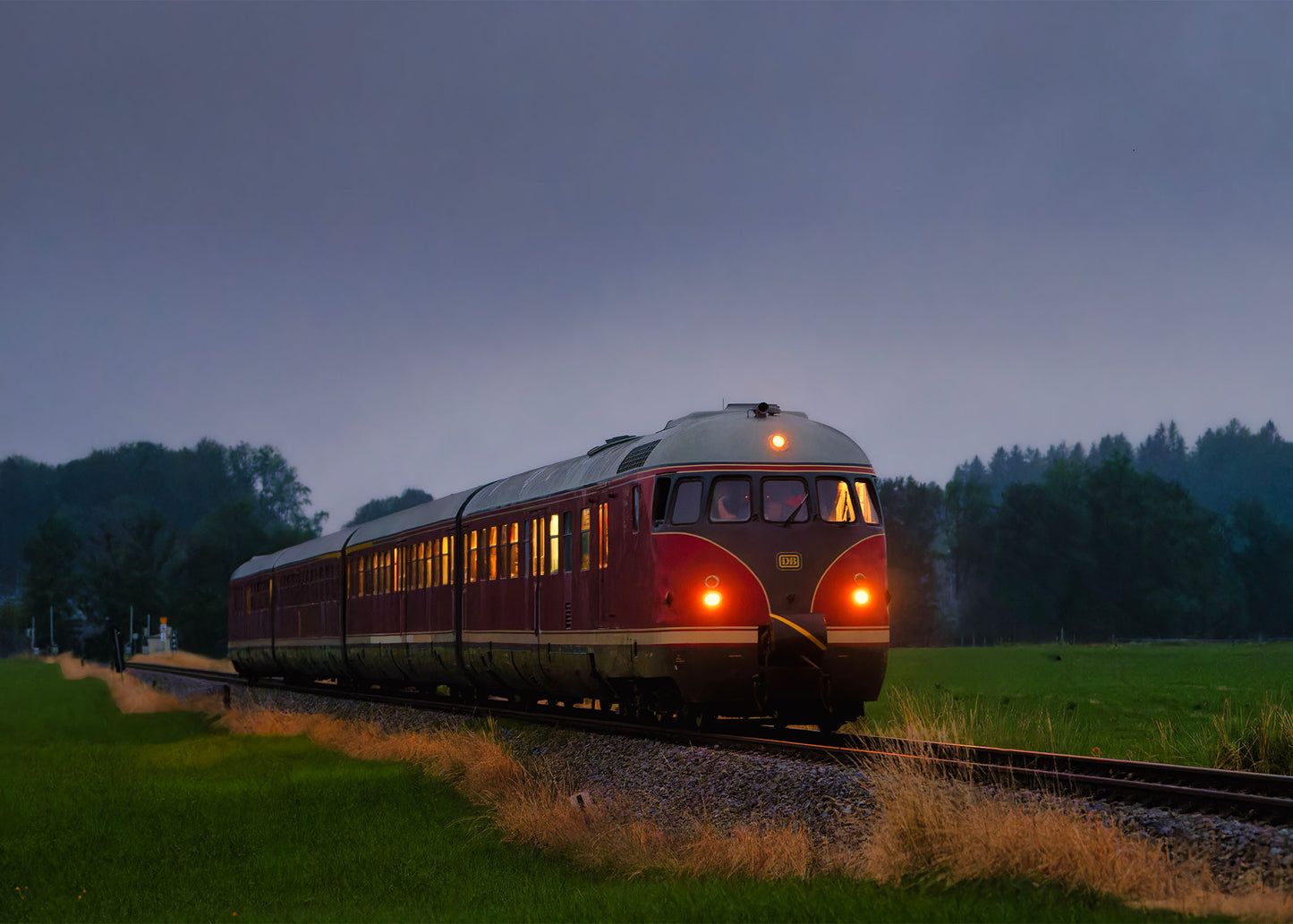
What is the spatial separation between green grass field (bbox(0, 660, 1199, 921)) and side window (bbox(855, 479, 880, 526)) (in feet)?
18.9

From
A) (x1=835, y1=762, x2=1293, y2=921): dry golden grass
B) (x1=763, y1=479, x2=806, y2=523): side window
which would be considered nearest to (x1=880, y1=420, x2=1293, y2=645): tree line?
(x1=763, y1=479, x2=806, y2=523): side window

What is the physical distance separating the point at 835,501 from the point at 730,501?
1308 millimetres

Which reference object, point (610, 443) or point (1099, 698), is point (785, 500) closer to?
point (610, 443)

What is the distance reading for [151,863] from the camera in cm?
1650

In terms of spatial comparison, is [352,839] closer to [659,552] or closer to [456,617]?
[659,552]

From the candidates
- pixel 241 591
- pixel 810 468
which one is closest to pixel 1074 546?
pixel 241 591

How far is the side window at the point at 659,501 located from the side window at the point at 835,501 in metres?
1.83

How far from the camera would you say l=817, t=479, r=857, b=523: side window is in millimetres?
17609

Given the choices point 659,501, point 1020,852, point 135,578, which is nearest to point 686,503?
point 659,501

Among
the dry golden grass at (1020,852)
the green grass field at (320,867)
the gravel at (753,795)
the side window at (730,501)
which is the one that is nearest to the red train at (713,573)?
the side window at (730,501)

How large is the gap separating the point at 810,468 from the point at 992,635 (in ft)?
346

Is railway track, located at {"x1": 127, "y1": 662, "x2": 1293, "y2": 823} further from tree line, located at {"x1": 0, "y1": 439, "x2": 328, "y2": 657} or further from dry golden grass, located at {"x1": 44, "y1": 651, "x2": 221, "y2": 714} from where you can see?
tree line, located at {"x1": 0, "y1": 439, "x2": 328, "y2": 657}

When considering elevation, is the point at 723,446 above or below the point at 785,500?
above

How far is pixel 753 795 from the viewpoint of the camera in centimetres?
Answer: 1399
